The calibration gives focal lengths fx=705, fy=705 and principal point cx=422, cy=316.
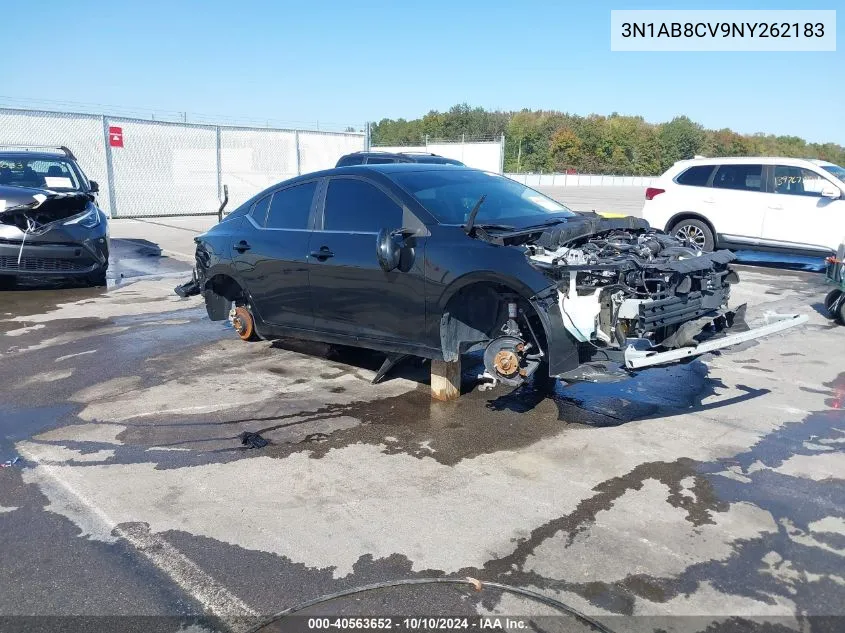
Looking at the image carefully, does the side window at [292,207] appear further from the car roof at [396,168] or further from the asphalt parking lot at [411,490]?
the asphalt parking lot at [411,490]

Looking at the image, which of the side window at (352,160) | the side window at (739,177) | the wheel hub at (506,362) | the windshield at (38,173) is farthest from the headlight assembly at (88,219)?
the side window at (739,177)

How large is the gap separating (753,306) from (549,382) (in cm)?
A: 431

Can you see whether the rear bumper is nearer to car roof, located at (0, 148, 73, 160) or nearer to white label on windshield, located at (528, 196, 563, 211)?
car roof, located at (0, 148, 73, 160)

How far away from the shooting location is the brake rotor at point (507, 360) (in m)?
4.60

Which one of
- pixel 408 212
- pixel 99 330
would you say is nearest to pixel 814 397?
pixel 408 212

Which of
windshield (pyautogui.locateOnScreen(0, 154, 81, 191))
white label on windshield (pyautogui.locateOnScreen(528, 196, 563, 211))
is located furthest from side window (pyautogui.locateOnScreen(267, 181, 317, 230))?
windshield (pyautogui.locateOnScreen(0, 154, 81, 191))

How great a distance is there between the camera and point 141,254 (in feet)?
45.1

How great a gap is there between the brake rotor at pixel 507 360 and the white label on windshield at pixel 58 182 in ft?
27.5

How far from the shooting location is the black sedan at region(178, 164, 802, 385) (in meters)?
4.41

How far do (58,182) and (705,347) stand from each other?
9.59 meters

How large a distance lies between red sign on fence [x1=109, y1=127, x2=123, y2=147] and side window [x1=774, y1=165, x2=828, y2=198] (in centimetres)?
1650

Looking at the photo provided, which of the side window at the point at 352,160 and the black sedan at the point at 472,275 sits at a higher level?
the side window at the point at 352,160

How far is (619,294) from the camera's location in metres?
4.42

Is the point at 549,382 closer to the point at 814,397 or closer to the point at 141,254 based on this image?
the point at 814,397
